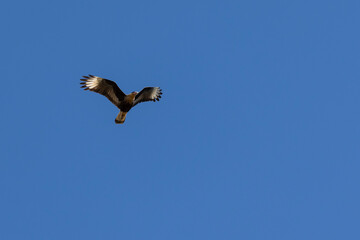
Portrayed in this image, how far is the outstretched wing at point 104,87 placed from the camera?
86.9ft

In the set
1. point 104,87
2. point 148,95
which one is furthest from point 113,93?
point 148,95

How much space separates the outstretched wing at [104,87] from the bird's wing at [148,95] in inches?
41.7

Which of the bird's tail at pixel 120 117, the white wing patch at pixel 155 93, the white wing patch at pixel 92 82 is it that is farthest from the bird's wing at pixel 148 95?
the white wing patch at pixel 92 82

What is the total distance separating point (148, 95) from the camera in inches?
1120

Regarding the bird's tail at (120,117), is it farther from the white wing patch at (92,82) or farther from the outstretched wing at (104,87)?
the white wing patch at (92,82)

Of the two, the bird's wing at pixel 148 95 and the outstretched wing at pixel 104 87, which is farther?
the bird's wing at pixel 148 95

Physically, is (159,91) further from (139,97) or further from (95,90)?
(95,90)

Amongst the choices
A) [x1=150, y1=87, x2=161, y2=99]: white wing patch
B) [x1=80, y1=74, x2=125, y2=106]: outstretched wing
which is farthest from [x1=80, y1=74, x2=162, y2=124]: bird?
[x1=150, y1=87, x2=161, y2=99]: white wing patch

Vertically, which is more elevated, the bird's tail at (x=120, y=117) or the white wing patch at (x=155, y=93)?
the white wing patch at (x=155, y=93)

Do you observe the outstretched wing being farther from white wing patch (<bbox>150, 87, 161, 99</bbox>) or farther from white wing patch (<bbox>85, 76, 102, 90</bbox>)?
white wing patch (<bbox>150, 87, 161, 99</bbox>)

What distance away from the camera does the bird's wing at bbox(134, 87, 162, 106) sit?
91.8 ft

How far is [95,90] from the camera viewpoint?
26.6m

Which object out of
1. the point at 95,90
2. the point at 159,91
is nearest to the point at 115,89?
the point at 95,90

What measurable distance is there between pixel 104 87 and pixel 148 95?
2.41m
